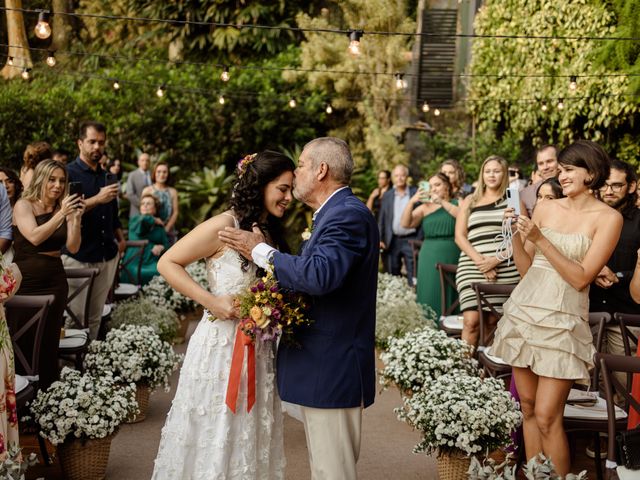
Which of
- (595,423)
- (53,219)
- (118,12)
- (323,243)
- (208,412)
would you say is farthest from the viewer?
(118,12)

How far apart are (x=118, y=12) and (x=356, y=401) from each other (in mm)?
18415

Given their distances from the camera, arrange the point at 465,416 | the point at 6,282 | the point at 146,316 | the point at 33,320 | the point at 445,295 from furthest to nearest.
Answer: the point at 146,316 < the point at 445,295 < the point at 33,320 < the point at 465,416 < the point at 6,282

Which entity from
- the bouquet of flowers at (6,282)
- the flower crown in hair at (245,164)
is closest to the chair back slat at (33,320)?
the bouquet of flowers at (6,282)

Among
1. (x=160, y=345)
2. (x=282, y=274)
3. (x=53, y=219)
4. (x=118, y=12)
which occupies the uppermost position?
(x=118, y=12)

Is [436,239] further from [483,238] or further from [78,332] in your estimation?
[78,332]

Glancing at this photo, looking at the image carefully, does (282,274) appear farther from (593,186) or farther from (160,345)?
(160,345)

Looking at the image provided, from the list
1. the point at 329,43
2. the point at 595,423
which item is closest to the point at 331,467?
the point at 595,423

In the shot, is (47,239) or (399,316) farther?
(399,316)

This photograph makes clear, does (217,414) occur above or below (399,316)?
above

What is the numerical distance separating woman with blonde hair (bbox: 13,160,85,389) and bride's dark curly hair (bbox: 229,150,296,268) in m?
2.02

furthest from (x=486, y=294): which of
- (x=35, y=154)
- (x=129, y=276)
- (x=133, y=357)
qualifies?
(x=129, y=276)

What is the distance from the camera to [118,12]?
63.0ft

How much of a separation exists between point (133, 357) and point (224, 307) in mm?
2121

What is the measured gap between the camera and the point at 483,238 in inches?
223
